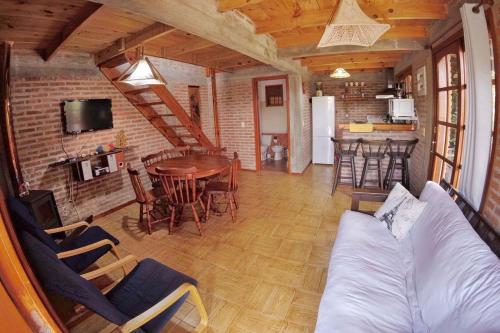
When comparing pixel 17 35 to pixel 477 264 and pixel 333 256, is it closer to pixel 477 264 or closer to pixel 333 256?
pixel 333 256

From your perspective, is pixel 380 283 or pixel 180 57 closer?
pixel 380 283

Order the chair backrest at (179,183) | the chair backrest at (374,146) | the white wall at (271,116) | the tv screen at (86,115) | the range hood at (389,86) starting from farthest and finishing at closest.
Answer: the white wall at (271,116) < the range hood at (389,86) < the chair backrest at (374,146) < the tv screen at (86,115) < the chair backrest at (179,183)

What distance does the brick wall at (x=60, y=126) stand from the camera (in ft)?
10.4

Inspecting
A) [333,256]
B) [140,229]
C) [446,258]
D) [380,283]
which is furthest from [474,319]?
[140,229]

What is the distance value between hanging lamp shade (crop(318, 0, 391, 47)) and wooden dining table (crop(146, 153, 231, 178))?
1.95 metres

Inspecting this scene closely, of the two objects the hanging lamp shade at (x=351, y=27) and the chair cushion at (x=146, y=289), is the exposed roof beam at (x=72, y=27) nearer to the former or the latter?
the hanging lamp shade at (x=351, y=27)

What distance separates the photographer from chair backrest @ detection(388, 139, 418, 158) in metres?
3.87

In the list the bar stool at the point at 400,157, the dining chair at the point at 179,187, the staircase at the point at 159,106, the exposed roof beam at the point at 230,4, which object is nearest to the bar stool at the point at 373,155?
the bar stool at the point at 400,157

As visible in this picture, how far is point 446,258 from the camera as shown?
1.43m

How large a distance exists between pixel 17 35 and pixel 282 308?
361 centimetres

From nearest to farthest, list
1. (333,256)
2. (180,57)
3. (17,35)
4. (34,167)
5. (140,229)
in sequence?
1. (333,256)
2. (17,35)
3. (34,167)
4. (140,229)
5. (180,57)

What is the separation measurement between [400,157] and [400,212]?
2153 millimetres

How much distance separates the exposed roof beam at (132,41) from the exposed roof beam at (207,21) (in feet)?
1.78

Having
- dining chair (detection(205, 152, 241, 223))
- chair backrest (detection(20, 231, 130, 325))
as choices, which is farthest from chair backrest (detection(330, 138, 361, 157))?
chair backrest (detection(20, 231, 130, 325))
